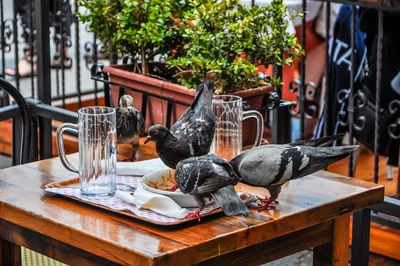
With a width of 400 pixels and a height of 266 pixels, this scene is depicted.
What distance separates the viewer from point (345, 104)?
3504 millimetres

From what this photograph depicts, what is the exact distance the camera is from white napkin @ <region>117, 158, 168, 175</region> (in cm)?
175

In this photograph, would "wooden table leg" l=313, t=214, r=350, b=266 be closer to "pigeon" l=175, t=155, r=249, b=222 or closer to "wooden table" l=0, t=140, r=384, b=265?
"wooden table" l=0, t=140, r=384, b=265

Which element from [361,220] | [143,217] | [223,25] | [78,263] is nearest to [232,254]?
[143,217]

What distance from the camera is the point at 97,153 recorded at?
5.10 feet

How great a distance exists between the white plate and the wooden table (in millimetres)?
62

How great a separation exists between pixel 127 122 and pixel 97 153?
34 cm

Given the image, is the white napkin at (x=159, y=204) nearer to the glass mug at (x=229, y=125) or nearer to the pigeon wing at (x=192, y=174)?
the pigeon wing at (x=192, y=174)

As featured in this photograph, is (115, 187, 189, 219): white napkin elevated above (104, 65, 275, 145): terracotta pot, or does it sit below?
below

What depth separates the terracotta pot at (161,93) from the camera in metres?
2.14

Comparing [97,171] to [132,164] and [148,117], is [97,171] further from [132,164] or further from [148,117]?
[148,117]

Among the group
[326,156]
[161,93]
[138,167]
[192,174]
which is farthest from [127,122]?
[326,156]

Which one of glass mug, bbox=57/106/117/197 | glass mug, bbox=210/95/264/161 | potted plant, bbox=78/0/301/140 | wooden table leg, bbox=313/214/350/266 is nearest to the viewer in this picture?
glass mug, bbox=57/106/117/197

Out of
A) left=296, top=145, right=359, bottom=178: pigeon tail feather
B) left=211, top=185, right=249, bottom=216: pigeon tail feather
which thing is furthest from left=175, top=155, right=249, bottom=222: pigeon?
left=296, top=145, right=359, bottom=178: pigeon tail feather

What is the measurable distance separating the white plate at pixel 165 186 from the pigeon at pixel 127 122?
337 millimetres
